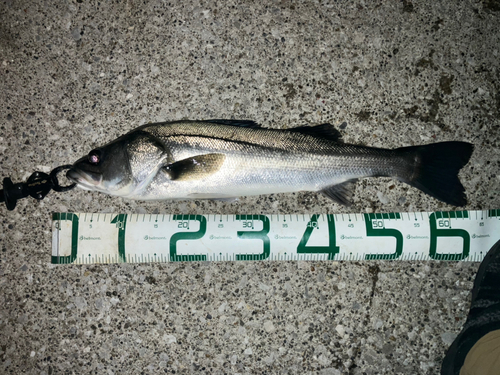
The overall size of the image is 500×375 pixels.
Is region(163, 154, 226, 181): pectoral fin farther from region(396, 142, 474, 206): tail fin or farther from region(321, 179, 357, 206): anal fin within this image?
region(396, 142, 474, 206): tail fin

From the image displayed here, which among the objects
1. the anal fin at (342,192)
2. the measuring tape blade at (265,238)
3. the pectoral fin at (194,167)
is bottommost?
the measuring tape blade at (265,238)

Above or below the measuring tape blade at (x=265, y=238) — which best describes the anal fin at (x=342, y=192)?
above

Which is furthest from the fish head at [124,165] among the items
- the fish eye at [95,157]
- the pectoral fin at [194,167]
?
the pectoral fin at [194,167]

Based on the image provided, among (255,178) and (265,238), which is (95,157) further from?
(265,238)

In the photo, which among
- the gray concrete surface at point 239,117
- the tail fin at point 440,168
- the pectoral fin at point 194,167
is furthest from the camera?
the gray concrete surface at point 239,117

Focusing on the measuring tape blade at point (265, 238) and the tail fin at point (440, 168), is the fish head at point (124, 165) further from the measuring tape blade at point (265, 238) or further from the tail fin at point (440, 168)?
the tail fin at point (440, 168)

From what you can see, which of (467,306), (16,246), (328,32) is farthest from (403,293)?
(16,246)

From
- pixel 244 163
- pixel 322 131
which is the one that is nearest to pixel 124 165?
pixel 244 163
